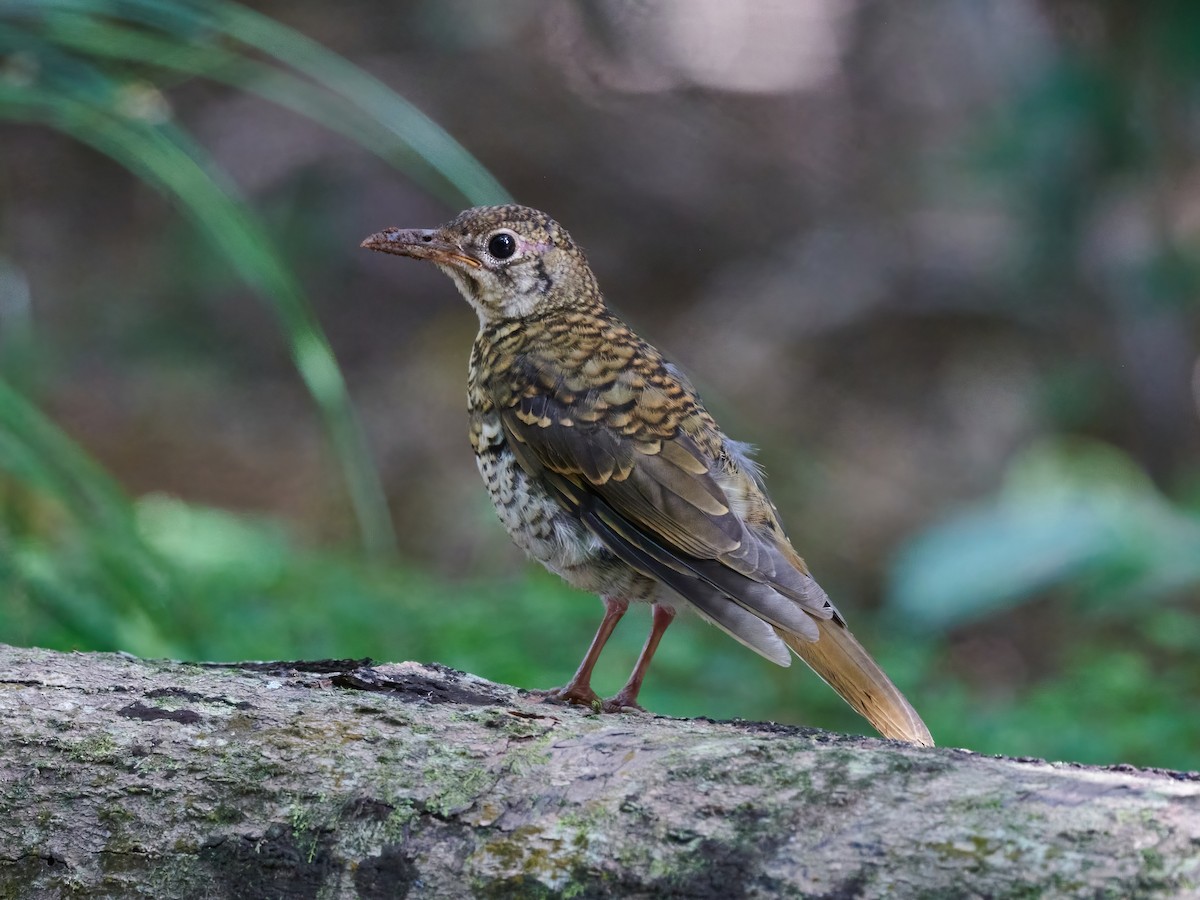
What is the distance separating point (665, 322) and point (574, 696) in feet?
19.6

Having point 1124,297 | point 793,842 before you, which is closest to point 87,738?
point 793,842

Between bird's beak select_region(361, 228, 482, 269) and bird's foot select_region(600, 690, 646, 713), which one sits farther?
bird's beak select_region(361, 228, 482, 269)

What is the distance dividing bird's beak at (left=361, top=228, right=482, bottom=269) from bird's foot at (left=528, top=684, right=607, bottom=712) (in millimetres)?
1043

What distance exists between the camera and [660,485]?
2918mm

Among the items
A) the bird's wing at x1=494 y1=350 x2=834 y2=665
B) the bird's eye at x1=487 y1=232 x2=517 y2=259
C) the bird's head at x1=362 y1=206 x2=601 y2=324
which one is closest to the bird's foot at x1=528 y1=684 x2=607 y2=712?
the bird's wing at x1=494 y1=350 x2=834 y2=665

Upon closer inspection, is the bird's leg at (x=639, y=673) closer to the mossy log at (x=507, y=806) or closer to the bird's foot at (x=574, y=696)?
the bird's foot at (x=574, y=696)

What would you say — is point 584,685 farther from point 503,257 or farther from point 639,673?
point 503,257

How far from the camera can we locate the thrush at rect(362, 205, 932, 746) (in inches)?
108

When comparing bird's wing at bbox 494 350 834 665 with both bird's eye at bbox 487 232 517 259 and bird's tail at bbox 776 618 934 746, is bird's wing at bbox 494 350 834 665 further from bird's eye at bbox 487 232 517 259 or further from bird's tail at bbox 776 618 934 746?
bird's eye at bbox 487 232 517 259

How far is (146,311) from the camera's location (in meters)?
8.30

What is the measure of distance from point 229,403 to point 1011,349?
443 centimetres

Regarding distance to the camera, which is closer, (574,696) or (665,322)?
(574,696)

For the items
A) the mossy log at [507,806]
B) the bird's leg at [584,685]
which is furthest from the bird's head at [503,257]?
the mossy log at [507,806]

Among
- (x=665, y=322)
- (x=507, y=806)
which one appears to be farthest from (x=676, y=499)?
(x=665, y=322)
